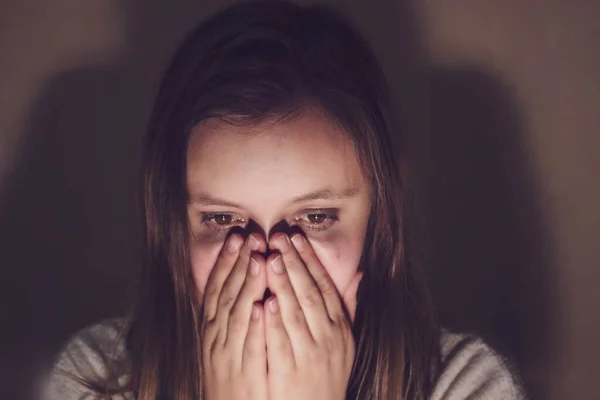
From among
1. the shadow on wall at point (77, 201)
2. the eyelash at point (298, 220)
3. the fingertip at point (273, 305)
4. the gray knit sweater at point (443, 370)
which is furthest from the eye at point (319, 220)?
the shadow on wall at point (77, 201)

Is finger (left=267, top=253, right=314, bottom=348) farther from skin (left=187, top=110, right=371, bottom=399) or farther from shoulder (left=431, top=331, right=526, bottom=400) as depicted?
shoulder (left=431, top=331, right=526, bottom=400)

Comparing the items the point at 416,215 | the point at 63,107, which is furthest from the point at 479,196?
the point at 63,107

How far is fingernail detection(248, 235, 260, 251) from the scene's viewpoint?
92cm

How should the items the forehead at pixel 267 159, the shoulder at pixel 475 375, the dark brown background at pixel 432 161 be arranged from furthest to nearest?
the dark brown background at pixel 432 161 → the shoulder at pixel 475 375 → the forehead at pixel 267 159

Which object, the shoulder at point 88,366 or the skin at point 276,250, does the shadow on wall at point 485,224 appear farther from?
the shoulder at point 88,366

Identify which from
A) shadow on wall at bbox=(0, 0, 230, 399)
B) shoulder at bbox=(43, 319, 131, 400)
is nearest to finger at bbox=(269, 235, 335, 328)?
shoulder at bbox=(43, 319, 131, 400)

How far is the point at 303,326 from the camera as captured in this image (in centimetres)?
96

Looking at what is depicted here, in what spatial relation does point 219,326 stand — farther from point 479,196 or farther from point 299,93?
point 479,196

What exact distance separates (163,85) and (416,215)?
1.68 feet

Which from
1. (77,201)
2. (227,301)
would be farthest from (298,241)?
(77,201)

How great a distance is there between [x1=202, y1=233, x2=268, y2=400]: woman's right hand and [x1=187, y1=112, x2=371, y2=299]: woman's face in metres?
0.03

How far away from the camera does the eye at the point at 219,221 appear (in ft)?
3.18

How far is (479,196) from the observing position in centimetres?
129

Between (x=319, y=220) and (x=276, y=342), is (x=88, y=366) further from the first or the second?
(x=319, y=220)
